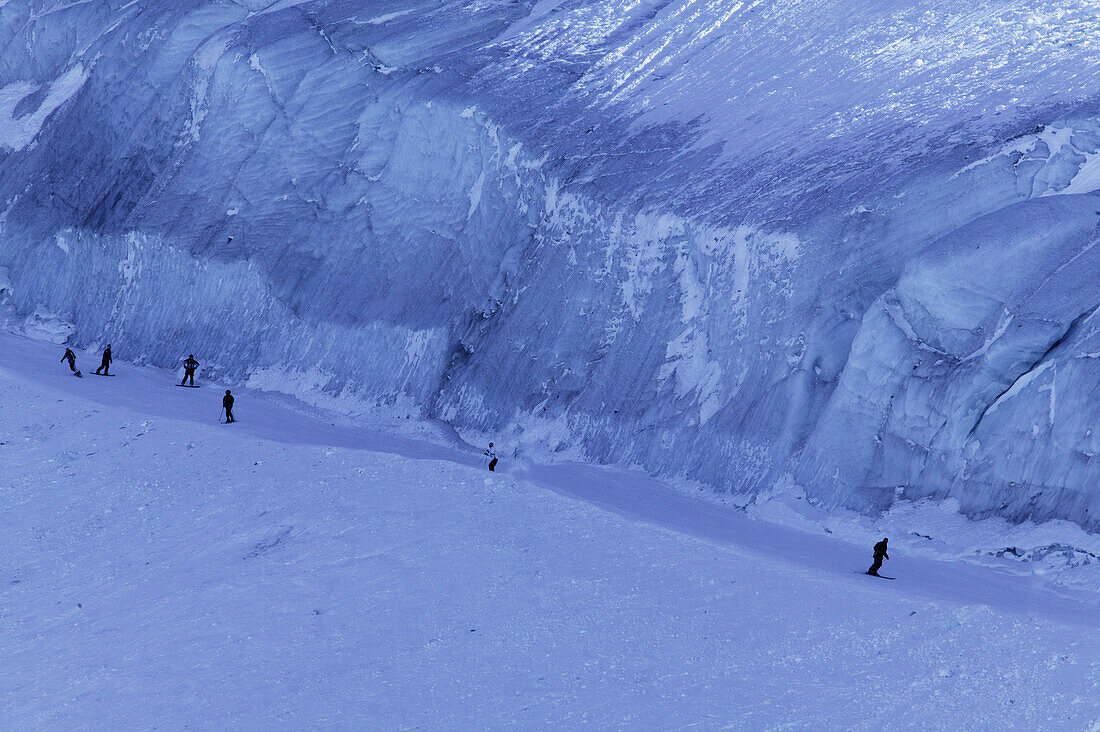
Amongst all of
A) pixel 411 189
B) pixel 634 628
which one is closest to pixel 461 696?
pixel 634 628

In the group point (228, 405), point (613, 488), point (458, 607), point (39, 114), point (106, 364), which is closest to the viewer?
point (458, 607)

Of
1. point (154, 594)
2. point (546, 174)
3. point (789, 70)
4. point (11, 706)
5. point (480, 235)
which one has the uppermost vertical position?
point (789, 70)

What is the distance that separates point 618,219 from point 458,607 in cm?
1141

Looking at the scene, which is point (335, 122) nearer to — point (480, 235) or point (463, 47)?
point (463, 47)

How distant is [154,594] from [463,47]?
57.0ft

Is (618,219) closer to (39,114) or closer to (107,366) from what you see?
(107,366)

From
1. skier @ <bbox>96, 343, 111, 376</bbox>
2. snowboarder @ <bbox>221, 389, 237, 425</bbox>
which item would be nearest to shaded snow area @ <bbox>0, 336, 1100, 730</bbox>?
snowboarder @ <bbox>221, 389, 237, 425</bbox>

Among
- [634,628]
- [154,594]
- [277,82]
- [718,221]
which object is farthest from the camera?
[277,82]

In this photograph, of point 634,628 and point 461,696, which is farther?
point 634,628

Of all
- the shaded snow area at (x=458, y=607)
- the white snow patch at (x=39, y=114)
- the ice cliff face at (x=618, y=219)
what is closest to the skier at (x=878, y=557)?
the shaded snow area at (x=458, y=607)

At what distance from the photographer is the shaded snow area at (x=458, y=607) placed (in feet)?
45.8

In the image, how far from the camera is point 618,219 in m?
25.0

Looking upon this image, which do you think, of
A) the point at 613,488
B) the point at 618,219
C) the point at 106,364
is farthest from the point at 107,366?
the point at 613,488

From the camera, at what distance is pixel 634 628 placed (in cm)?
1554
